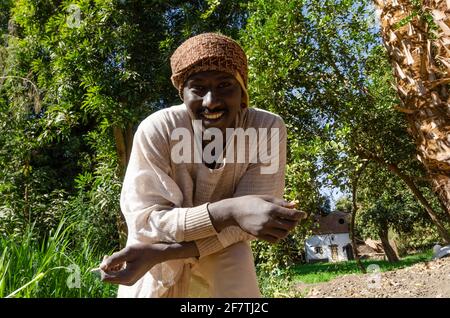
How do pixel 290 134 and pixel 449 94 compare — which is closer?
pixel 449 94

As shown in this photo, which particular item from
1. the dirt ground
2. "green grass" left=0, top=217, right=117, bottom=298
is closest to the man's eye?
"green grass" left=0, top=217, right=117, bottom=298

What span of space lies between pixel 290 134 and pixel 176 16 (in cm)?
341

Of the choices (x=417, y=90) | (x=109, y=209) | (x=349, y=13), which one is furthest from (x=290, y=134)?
(x=109, y=209)

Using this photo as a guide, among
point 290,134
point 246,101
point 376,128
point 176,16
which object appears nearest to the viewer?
point 246,101

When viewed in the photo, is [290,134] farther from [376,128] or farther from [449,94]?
[376,128]

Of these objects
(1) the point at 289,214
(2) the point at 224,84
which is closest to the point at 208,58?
(2) the point at 224,84

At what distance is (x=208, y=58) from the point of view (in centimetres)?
150

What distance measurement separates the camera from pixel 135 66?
6766mm

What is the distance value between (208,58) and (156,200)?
19.7 inches

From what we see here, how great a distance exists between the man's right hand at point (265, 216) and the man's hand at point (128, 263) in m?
0.28

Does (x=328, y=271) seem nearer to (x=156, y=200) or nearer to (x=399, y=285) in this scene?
(x=399, y=285)

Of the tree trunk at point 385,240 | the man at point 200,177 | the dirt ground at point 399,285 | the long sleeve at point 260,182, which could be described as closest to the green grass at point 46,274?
the man at point 200,177

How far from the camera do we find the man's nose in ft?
4.96
